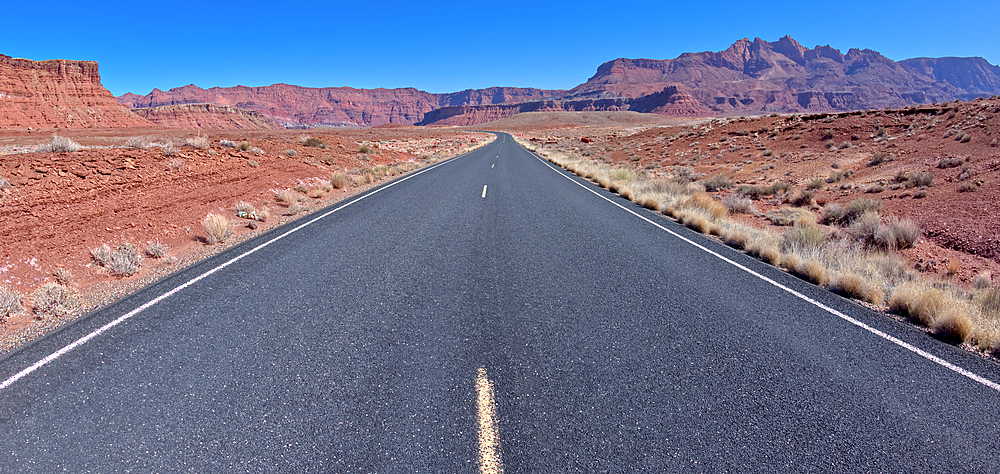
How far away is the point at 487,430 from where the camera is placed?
8.50 feet

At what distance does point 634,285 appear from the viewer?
17.2 ft

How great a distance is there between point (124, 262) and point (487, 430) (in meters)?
6.12

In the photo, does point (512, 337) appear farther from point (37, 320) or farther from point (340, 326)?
point (37, 320)

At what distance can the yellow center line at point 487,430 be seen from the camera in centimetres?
233

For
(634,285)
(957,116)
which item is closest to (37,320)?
(634,285)

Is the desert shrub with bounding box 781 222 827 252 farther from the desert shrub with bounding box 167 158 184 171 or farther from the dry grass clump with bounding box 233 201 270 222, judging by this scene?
the desert shrub with bounding box 167 158 184 171

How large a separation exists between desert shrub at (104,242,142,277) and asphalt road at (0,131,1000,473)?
1056 mm

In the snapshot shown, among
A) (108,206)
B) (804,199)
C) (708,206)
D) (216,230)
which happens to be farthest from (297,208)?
(804,199)

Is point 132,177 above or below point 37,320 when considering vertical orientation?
above

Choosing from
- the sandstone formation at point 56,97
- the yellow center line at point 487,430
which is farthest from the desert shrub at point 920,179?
the sandstone formation at point 56,97

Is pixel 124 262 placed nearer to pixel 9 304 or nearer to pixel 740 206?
pixel 9 304

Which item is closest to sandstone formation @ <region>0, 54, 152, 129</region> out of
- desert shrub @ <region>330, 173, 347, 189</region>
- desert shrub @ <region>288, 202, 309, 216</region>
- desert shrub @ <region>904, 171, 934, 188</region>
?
desert shrub @ <region>330, 173, 347, 189</region>

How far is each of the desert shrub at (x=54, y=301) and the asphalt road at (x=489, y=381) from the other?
47 centimetres

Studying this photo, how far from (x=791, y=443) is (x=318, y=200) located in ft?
39.5
